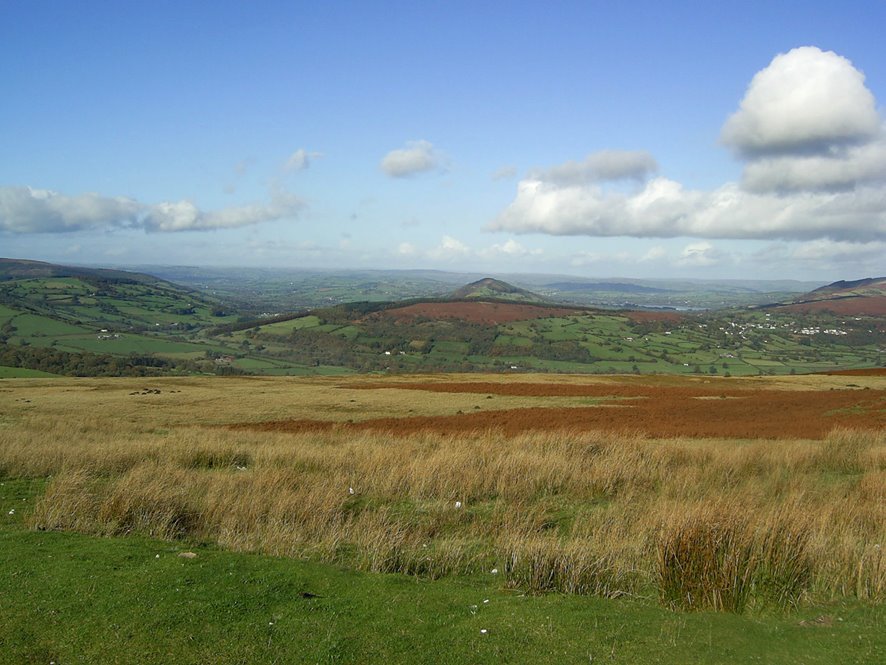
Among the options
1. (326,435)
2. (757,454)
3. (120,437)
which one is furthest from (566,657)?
(120,437)

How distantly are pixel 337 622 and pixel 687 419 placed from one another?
85.9 ft

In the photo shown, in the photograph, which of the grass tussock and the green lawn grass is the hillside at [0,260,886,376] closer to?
the grass tussock

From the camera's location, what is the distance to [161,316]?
583 ft

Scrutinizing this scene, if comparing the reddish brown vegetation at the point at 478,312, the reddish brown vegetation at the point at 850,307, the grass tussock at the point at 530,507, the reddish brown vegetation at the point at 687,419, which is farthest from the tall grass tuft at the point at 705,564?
the reddish brown vegetation at the point at 850,307

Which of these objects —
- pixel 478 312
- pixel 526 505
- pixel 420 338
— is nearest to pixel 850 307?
pixel 478 312

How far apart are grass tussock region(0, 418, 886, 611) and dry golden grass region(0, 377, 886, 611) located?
4cm

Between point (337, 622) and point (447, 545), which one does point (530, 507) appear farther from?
point (337, 622)

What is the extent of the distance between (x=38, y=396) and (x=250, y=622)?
133 ft

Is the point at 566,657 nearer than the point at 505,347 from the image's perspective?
Yes

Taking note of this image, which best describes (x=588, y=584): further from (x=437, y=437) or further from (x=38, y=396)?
(x=38, y=396)

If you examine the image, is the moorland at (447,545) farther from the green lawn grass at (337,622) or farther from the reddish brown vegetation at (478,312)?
the reddish brown vegetation at (478,312)

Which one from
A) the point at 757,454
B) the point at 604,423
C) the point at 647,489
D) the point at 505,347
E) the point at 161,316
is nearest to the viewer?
the point at 647,489

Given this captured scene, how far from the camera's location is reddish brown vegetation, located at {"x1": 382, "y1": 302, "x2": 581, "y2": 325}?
158 meters

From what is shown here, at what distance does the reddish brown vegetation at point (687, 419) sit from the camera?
2350cm
